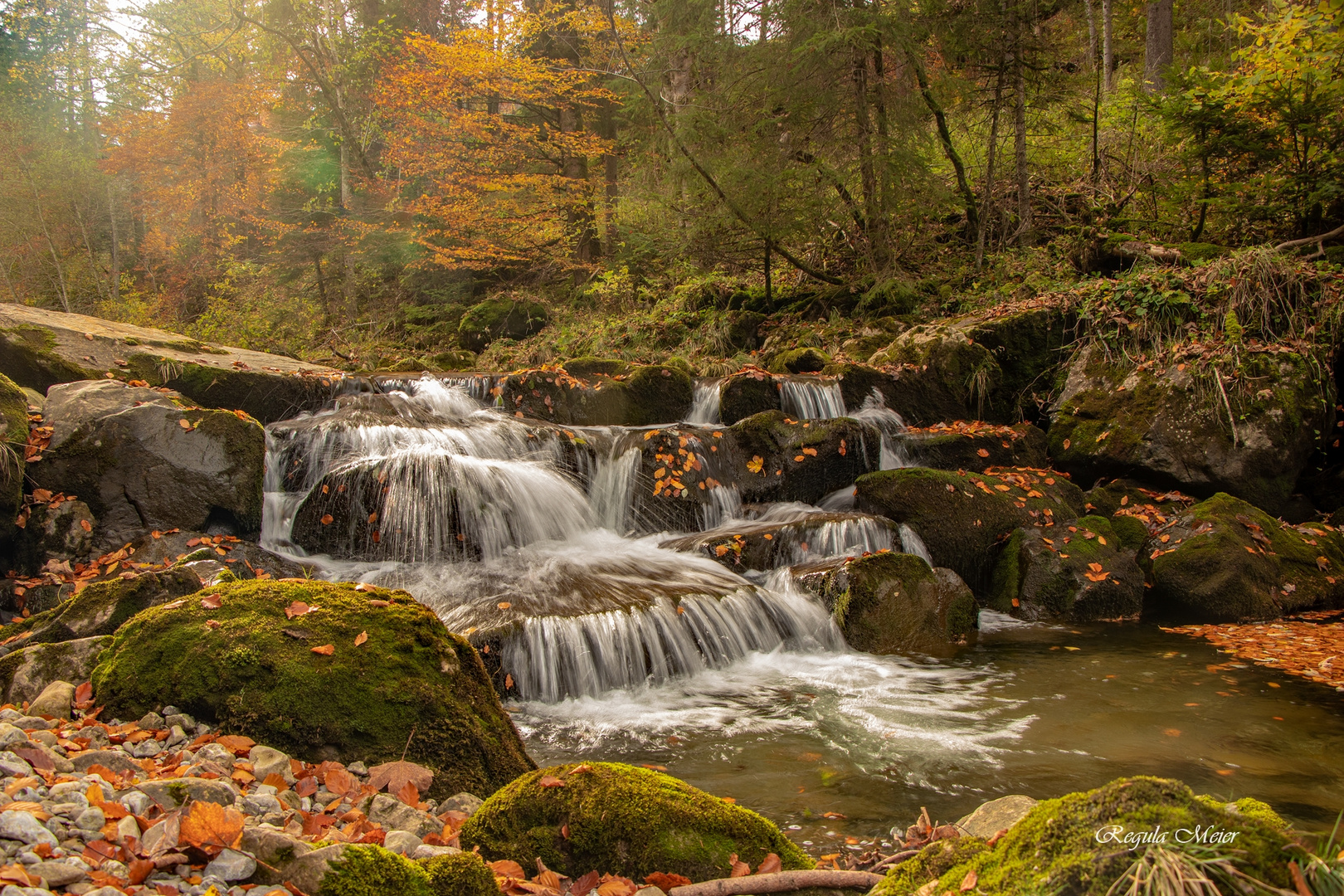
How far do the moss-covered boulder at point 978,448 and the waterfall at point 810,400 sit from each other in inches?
48.2

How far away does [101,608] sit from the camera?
12.6 feet

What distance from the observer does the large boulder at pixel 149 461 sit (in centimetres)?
670

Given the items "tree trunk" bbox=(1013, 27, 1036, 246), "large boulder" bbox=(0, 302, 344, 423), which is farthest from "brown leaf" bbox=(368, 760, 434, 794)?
"tree trunk" bbox=(1013, 27, 1036, 246)

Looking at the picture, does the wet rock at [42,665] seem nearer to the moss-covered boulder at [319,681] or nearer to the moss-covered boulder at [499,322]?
the moss-covered boulder at [319,681]

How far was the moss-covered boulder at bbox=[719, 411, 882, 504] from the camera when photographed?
938cm

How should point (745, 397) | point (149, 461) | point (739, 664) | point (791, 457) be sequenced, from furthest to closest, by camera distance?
point (745, 397) → point (791, 457) → point (149, 461) → point (739, 664)

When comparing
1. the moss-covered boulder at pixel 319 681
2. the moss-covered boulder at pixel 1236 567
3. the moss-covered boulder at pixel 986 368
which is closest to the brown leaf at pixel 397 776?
the moss-covered boulder at pixel 319 681

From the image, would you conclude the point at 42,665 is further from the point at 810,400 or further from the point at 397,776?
the point at 810,400

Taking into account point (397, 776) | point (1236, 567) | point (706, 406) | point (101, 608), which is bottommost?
point (1236, 567)

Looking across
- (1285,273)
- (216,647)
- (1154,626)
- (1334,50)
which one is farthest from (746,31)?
(216,647)

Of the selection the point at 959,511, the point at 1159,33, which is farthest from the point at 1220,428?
the point at 1159,33

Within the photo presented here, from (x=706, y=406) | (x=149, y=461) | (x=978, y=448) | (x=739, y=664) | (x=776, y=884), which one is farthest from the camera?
(x=706, y=406)

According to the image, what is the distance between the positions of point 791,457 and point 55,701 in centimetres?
767

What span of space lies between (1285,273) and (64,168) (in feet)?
104
